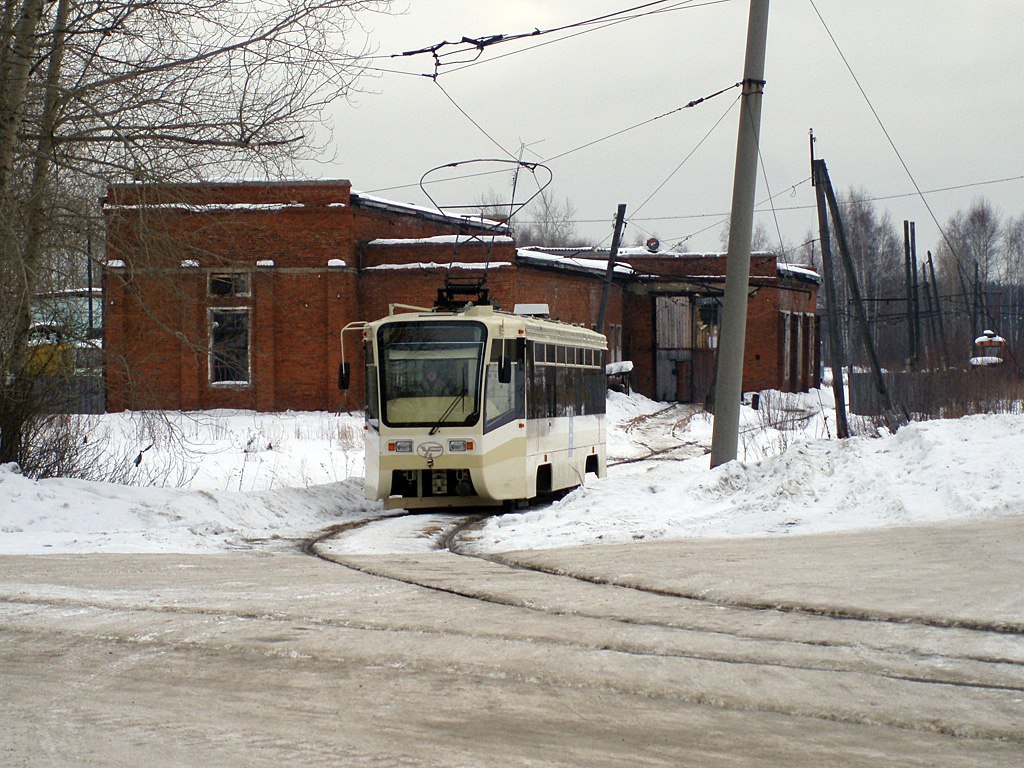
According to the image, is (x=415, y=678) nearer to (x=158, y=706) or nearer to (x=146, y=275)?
(x=158, y=706)

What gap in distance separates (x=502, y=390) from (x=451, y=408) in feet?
2.52

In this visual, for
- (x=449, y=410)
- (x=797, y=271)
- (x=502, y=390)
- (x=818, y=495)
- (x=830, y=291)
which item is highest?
(x=797, y=271)

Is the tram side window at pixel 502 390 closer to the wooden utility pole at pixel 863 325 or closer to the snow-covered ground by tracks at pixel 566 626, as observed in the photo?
the snow-covered ground by tracks at pixel 566 626

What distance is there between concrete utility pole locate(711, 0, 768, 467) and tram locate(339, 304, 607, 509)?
2.89m

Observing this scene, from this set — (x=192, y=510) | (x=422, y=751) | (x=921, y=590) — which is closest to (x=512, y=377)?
(x=192, y=510)

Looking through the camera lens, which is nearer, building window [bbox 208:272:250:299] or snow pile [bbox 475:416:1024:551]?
snow pile [bbox 475:416:1024:551]

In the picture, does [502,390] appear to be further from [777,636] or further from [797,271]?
[797,271]

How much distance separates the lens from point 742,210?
16.2 meters

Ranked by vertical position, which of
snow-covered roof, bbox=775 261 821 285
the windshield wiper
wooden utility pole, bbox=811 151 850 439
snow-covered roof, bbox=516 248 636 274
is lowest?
the windshield wiper

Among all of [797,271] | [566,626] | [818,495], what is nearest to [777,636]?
[566,626]

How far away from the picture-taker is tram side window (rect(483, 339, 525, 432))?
55.1 feet

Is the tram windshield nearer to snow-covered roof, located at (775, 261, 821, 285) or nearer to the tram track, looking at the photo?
the tram track

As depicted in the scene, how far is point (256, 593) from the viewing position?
9.31m

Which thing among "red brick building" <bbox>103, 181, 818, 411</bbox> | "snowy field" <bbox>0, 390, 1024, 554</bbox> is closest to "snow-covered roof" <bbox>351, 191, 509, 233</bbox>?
"red brick building" <bbox>103, 181, 818, 411</bbox>
